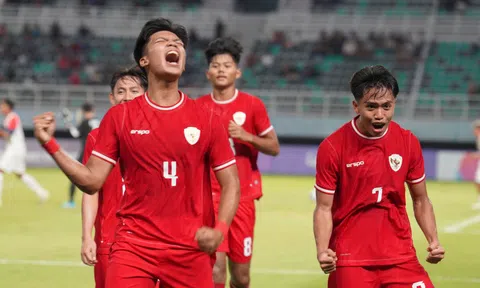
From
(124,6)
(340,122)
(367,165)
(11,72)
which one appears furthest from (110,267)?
(124,6)

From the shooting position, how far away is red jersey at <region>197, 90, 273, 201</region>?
31.0ft

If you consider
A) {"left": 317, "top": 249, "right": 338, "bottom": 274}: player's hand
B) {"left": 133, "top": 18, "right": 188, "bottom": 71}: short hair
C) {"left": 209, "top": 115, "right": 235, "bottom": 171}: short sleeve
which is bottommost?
{"left": 317, "top": 249, "right": 338, "bottom": 274}: player's hand

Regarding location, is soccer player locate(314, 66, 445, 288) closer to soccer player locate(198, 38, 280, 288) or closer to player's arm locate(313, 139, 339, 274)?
player's arm locate(313, 139, 339, 274)

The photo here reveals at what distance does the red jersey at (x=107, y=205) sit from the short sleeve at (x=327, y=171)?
1.48 m

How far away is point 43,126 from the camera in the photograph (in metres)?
5.15

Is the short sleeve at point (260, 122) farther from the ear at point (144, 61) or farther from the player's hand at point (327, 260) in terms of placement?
the ear at point (144, 61)

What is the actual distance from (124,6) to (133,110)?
37.5 m

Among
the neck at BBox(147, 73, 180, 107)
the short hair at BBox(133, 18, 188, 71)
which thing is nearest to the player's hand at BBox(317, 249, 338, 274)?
the neck at BBox(147, 73, 180, 107)

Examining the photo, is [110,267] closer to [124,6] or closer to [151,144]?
[151,144]

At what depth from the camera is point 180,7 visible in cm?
4281

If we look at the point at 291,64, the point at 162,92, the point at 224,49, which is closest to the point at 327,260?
the point at 162,92

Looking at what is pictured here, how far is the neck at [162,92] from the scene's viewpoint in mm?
5688

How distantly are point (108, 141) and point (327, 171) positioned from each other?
5.21 feet

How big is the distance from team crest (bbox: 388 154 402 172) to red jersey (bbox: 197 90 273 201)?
10.4ft
